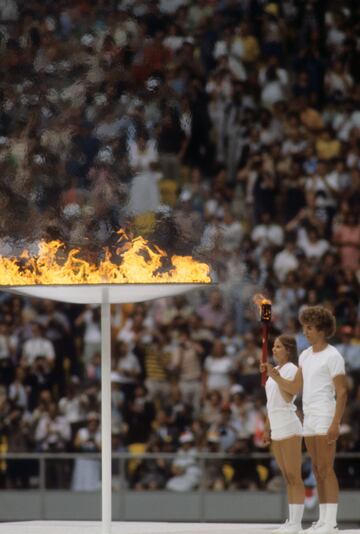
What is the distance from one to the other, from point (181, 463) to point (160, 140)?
4.63m

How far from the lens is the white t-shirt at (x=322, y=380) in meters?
7.89

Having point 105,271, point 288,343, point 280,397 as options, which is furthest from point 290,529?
point 105,271

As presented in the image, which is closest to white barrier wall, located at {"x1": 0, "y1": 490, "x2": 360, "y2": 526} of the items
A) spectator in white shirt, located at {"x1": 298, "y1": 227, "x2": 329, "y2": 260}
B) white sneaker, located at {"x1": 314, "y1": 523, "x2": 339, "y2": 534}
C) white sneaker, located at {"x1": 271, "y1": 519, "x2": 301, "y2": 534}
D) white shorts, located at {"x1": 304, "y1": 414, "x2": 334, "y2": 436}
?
spectator in white shirt, located at {"x1": 298, "y1": 227, "x2": 329, "y2": 260}

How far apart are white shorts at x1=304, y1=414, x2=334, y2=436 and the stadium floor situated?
29.4 inches

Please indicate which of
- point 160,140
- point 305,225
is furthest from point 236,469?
point 160,140

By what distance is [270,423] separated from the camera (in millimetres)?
8109

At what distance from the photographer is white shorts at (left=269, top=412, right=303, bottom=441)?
8031 mm

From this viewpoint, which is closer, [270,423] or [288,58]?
[270,423]

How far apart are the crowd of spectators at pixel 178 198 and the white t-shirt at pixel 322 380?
12.6ft

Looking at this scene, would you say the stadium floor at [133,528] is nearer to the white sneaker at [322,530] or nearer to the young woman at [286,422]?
the white sneaker at [322,530]

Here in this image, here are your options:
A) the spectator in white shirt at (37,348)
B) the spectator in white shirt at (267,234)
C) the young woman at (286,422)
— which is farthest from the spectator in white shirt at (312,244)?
the young woman at (286,422)

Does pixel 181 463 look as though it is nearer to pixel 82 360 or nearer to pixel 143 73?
pixel 82 360

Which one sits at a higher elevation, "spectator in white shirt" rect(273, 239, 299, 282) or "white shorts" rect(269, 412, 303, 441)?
"spectator in white shirt" rect(273, 239, 299, 282)

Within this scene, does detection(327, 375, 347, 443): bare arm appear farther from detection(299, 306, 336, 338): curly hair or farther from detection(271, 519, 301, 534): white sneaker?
detection(271, 519, 301, 534): white sneaker
